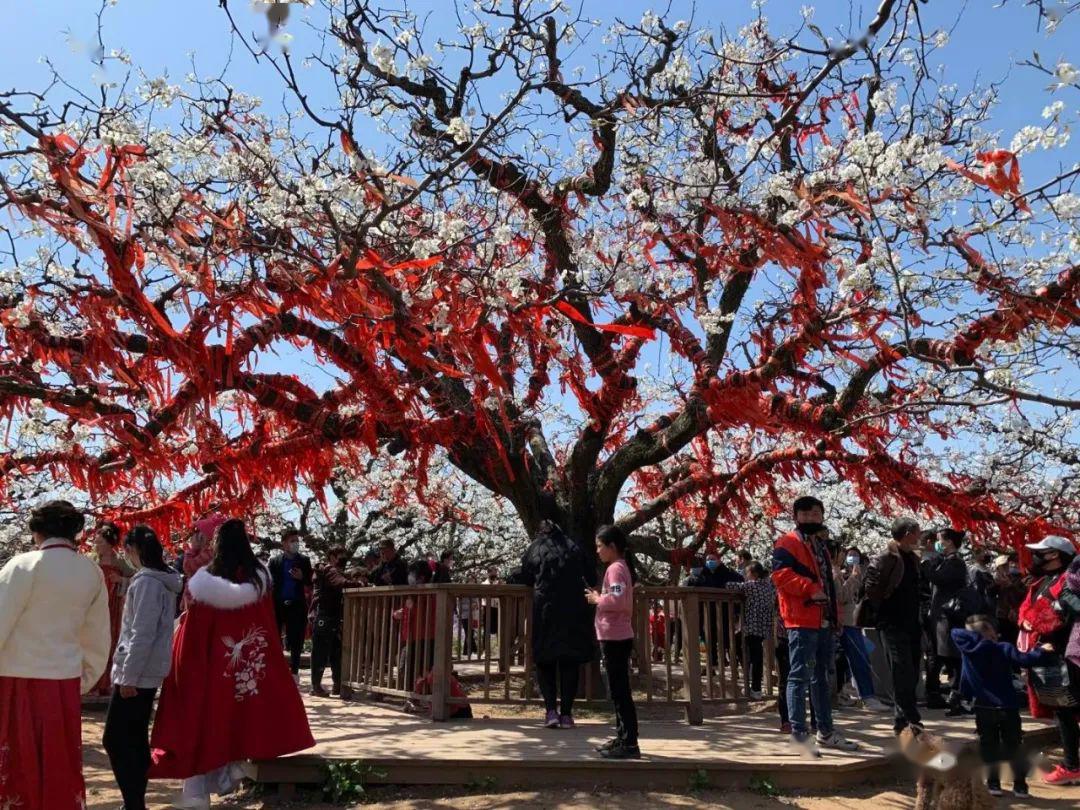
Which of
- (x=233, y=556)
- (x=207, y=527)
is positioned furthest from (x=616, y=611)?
(x=207, y=527)

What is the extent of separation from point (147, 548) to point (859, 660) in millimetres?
7164

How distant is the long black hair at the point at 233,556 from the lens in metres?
5.43

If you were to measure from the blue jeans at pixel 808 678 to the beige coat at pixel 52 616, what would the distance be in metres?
4.30

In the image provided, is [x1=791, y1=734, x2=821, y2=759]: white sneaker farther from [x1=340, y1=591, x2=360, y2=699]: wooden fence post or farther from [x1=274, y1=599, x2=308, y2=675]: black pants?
[x1=274, y1=599, x2=308, y2=675]: black pants

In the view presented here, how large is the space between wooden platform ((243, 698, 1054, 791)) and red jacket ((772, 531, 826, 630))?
90 centimetres

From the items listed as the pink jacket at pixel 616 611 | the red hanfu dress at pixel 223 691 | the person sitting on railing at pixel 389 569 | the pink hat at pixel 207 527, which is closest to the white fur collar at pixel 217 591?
the red hanfu dress at pixel 223 691

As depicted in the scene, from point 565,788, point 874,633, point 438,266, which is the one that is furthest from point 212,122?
point 874,633

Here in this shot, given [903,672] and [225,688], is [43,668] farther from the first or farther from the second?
[903,672]

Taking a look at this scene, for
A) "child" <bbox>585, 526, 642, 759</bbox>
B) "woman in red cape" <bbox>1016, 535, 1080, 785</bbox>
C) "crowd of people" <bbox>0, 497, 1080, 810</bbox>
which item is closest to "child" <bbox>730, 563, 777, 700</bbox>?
"crowd of people" <bbox>0, 497, 1080, 810</bbox>

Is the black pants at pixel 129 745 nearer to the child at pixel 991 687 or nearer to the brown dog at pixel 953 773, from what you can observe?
the brown dog at pixel 953 773

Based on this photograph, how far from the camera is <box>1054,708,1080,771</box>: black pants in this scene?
6.06m

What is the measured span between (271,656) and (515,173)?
5.67m

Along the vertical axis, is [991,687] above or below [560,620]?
below

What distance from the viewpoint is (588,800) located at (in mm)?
5379
